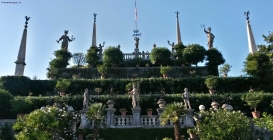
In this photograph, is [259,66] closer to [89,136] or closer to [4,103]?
[89,136]

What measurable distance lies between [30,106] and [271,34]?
19.5 metres

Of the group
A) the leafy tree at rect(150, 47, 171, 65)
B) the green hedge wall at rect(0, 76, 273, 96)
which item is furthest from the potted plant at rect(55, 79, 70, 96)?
the leafy tree at rect(150, 47, 171, 65)

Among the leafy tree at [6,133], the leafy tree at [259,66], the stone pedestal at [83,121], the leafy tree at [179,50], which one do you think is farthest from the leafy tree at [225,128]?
the leafy tree at [179,50]

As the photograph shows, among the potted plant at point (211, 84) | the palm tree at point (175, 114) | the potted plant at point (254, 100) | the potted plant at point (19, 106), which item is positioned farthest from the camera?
the potted plant at point (211, 84)

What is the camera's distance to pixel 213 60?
31719 mm

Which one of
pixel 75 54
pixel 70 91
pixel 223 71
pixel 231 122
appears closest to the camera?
pixel 231 122

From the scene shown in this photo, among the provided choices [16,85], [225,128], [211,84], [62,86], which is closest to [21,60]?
[16,85]

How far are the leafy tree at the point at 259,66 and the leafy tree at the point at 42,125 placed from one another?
1816cm

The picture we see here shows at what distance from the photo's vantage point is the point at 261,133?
1527cm

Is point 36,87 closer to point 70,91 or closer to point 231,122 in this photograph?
point 70,91

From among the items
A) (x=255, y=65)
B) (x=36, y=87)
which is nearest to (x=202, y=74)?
(x=255, y=65)

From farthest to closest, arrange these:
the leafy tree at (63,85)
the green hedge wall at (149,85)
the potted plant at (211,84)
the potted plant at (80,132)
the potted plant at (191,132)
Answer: the green hedge wall at (149,85), the potted plant at (211,84), the leafy tree at (63,85), the potted plant at (80,132), the potted plant at (191,132)

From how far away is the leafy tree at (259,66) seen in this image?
26.4 m

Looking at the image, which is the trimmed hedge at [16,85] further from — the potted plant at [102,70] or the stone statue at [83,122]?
the stone statue at [83,122]
